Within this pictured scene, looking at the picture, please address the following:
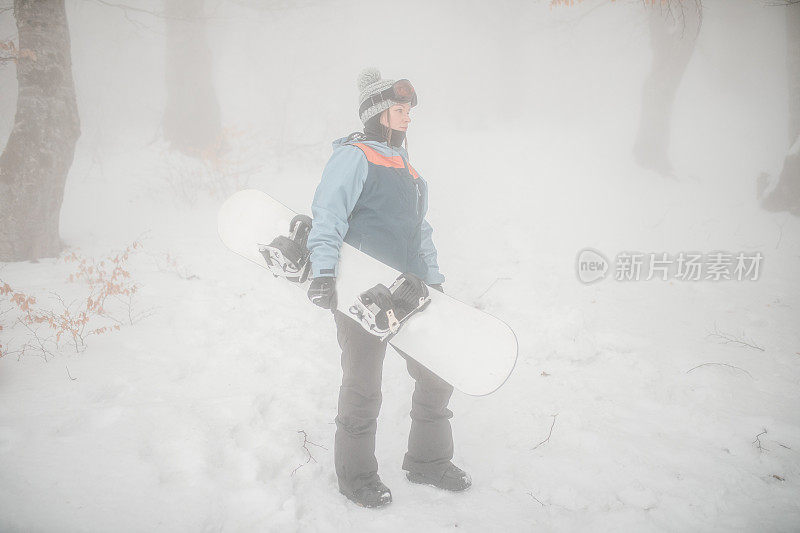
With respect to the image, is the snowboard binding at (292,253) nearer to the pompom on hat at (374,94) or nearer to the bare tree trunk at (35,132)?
the pompom on hat at (374,94)

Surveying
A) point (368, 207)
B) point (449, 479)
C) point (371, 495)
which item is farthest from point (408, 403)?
point (368, 207)

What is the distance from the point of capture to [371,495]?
2047mm

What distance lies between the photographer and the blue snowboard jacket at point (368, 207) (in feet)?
6.10

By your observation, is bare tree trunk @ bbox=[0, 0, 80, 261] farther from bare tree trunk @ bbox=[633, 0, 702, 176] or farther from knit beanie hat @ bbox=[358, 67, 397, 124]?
bare tree trunk @ bbox=[633, 0, 702, 176]

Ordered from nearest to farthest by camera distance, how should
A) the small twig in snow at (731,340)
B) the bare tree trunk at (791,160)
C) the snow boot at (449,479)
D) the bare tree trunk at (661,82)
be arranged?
the snow boot at (449,479) → the small twig in snow at (731,340) → the bare tree trunk at (791,160) → the bare tree trunk at (661,82)

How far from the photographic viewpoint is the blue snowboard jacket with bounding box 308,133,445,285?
1.86 m

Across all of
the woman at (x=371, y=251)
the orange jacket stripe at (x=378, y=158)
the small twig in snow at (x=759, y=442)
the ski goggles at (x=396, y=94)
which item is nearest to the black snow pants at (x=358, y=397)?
the woman at (x=371, y=251)

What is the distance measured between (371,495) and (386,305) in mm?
1077

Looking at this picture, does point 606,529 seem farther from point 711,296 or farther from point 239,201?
point 711,296

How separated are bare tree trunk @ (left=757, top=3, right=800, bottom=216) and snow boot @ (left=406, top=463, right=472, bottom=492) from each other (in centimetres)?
912

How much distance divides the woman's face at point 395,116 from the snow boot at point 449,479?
2.09 m

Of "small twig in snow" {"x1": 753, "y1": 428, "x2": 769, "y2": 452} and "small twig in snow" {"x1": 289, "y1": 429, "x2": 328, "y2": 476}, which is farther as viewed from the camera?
"small twig in snow" {"x1": 753, "y1": 428, "x2": 769, "y2": 452}

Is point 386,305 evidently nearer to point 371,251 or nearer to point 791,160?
point 371,251

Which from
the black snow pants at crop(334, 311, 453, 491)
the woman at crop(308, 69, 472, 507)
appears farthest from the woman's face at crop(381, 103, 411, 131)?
the black snow pants at crop(334, 311, 453, 491)
